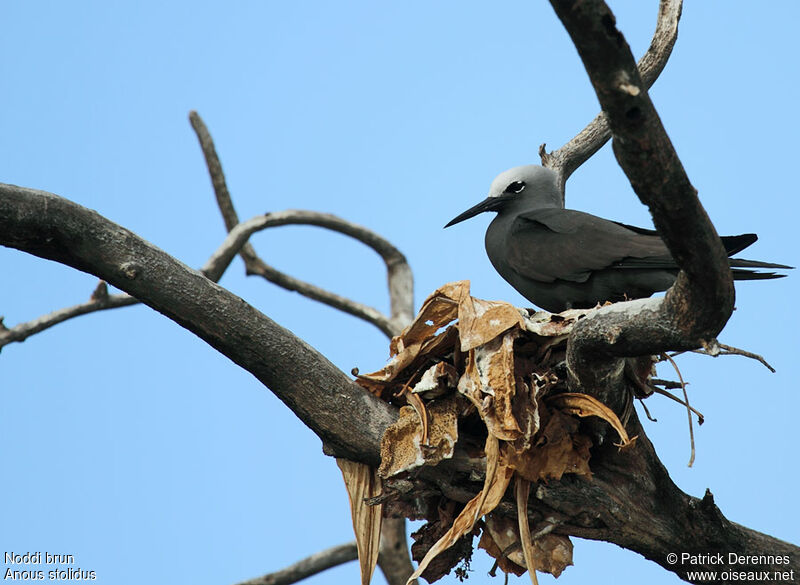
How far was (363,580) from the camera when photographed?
4.21 m

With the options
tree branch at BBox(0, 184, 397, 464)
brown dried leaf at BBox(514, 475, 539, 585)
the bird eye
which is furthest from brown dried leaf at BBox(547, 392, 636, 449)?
the bird eye

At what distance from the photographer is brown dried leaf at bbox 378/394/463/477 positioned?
3.89 meters

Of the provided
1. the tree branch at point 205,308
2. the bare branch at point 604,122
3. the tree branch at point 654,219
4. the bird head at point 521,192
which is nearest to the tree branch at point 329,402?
the tree branch at point 205,308

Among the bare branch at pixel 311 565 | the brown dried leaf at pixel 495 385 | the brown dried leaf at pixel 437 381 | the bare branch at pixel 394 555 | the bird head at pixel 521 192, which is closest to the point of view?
the brown dried leaf at pixel 495 385

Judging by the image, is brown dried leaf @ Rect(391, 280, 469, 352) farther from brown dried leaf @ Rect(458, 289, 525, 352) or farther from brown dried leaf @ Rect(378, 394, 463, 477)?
brown dried leaf @ Rect(378, 394, 463, 477)

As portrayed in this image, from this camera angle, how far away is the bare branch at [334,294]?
916 cm

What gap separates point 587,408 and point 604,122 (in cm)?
274

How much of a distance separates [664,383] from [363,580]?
164cm

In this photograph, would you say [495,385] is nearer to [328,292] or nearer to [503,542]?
[503,542]

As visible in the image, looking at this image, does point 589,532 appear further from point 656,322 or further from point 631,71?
point 631,71

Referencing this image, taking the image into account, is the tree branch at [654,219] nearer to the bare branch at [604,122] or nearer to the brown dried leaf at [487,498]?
the brown dried leaf at [487,498]

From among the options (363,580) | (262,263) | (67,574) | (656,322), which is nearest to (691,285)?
(656,322)

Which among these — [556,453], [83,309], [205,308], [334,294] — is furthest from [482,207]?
[334,294]

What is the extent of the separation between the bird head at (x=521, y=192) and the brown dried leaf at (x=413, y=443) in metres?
2.12
